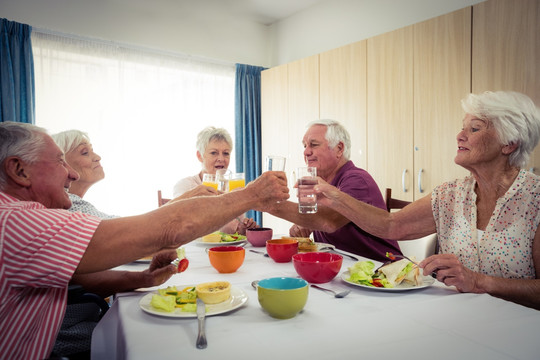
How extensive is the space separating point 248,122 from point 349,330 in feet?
14.1

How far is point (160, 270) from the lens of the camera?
1.20 meters

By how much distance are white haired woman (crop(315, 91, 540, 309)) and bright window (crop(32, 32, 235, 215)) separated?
3277 mm

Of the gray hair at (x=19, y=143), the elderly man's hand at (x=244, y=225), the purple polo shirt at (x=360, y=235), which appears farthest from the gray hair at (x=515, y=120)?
the gray hair at (x=19, y=143)

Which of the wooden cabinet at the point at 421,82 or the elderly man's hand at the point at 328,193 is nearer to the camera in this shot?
the elderly man's hand at the point at 328,193

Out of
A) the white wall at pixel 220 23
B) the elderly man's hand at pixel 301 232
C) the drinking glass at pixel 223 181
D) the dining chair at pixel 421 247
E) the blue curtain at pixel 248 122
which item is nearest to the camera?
the drinking glass at pixel 223 181

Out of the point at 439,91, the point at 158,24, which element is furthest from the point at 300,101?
the point at 158,24

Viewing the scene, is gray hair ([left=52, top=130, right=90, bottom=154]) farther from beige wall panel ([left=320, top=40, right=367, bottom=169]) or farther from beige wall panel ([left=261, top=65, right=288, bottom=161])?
beige wall panel ([left=261, top=65, right=288, bottom=161])

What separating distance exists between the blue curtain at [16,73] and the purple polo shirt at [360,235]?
300 cm

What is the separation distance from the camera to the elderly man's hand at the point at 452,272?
1.10 metres

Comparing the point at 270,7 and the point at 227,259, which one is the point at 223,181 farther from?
the point at 270,7

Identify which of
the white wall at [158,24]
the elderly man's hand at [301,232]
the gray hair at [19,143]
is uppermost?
the white wall at [158,24]

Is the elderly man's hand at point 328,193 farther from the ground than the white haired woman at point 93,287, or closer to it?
farther from the ground

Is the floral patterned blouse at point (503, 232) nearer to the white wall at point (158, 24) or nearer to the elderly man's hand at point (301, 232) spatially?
the elderly man's hand at point (301, 232)

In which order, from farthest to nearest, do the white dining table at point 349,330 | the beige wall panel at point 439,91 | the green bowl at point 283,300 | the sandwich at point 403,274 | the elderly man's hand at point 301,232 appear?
1. the beige wall panel at point 439,91
2. the elderly man's hand at point 301,232
3. the sandwich at point 403,274
4. the green bowl at point 283,300
5. the white dining table at point 349,330
